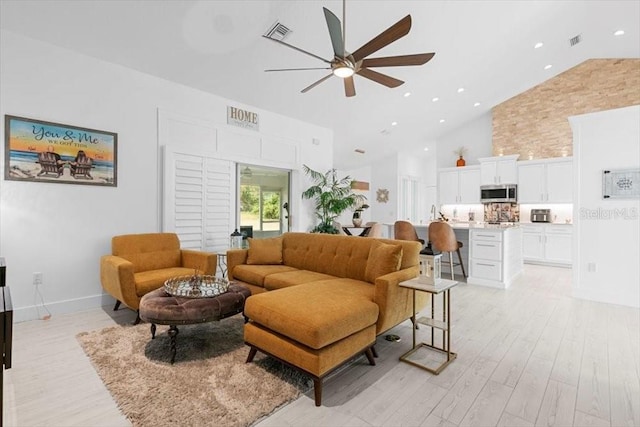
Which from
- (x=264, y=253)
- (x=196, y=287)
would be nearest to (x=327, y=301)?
(x=196, y=287)

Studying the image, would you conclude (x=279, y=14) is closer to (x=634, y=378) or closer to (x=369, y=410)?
(x=369, y=410)

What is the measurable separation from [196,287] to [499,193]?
7.45 metres

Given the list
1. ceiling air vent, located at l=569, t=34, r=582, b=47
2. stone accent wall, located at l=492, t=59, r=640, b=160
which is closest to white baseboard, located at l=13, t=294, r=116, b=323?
ceiling air vent, located at l=569, t=34, r=582, b=47

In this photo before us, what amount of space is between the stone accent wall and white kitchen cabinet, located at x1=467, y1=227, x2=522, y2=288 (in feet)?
11.1

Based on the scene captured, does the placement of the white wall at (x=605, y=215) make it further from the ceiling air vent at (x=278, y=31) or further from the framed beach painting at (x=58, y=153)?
the framed beach painting at (x=58, y=153)

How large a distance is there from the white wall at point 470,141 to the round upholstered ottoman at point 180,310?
26.8ft

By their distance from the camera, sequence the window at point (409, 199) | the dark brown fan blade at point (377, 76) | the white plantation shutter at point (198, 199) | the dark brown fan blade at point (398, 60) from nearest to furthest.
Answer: the dark brown fan blade at point (398, 60), the dark brown fan blade at point (377, 76), the white plantation shutter at point (198, 199), the window at point (409, 199)

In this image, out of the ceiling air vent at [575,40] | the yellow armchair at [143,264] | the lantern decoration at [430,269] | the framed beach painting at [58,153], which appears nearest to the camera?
the lantern decoration at [430,269]

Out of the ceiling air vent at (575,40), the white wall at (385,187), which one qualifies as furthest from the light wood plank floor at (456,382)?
the white wall at (385,187)

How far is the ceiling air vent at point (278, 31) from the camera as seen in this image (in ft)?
12.5

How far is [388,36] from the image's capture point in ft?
8.32

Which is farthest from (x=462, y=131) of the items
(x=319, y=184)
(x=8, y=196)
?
(x=8, y=196)

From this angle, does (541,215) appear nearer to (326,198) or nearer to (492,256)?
(492,256)

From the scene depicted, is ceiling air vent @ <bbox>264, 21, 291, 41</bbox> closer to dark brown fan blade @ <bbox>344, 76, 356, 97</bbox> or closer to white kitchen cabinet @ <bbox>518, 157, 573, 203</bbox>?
dark brown fan blade @ <bbox>344, 76, 356, 97</bbox>
